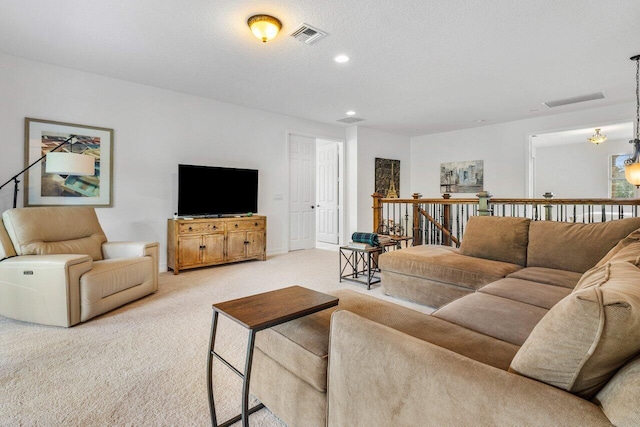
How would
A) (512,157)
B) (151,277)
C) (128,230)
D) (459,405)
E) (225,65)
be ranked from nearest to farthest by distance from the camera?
(459,405), (151,277), (225,65), (128,230), (512,157)

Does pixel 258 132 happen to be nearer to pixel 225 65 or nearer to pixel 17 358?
pixel 225 65

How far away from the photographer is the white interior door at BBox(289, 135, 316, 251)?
249 inches

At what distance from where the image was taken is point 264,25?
2.79 meters

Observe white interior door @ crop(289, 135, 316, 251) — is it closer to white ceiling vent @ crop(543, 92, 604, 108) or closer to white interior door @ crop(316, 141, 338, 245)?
white interior door @ crop(316, 141, 338, 245)

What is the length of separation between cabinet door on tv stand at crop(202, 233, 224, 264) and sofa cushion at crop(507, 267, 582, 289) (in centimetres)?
368

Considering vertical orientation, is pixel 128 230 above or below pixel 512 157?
below

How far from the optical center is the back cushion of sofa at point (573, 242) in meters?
2.50

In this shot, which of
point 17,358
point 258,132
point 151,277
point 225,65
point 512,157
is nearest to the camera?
point 17,358

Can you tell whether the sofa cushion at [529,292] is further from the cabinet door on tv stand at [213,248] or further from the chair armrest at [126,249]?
the cabinet door on tv stand at [213,248]

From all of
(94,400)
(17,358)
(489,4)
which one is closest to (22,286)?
(17,358)

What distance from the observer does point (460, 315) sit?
1.71 metres

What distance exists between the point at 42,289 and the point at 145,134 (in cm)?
254

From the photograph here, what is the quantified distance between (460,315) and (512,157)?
610cm

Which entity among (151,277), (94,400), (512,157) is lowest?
(94,400)
